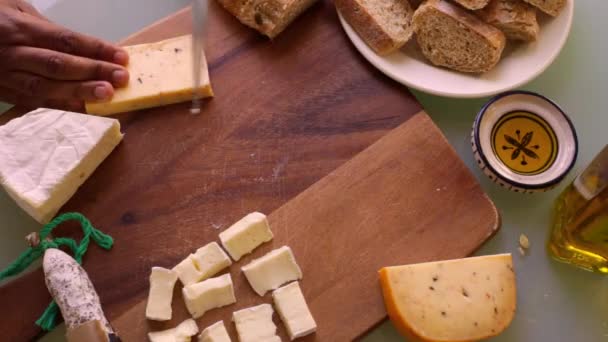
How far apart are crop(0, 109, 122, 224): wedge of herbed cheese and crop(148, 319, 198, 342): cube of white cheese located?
394 mm

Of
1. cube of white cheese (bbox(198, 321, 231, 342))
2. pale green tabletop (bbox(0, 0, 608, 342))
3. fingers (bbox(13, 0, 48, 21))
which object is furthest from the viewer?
fingers (bbox(13, 0, 48, 21))

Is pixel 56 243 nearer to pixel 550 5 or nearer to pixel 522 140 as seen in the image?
pixel 522 140

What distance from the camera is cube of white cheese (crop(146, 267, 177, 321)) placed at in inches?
48.1

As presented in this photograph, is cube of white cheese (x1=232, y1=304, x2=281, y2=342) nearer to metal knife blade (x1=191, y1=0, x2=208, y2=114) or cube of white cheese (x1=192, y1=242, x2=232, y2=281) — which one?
cube of white cheese (x1=192, y1=242, x2=232, y2=281)

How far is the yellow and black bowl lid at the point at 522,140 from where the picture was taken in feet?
4.42

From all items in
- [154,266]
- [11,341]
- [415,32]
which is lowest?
[11,341]

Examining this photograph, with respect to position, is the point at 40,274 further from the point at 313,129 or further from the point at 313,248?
the point at 313,129

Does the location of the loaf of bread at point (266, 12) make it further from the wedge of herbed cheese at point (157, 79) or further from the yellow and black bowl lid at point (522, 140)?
the yellow and black bowl lid at point (522, 140)

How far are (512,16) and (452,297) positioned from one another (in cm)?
74

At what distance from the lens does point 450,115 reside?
5.00 ft

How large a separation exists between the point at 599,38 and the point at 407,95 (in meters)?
0.67

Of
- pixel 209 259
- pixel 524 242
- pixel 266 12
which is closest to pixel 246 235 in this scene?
pixel 209 259

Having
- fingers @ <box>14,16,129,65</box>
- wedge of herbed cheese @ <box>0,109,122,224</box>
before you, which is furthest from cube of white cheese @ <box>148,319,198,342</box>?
fingers @ <box>14,16,129,65</box>

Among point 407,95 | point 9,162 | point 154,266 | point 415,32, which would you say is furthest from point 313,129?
point 9,162
